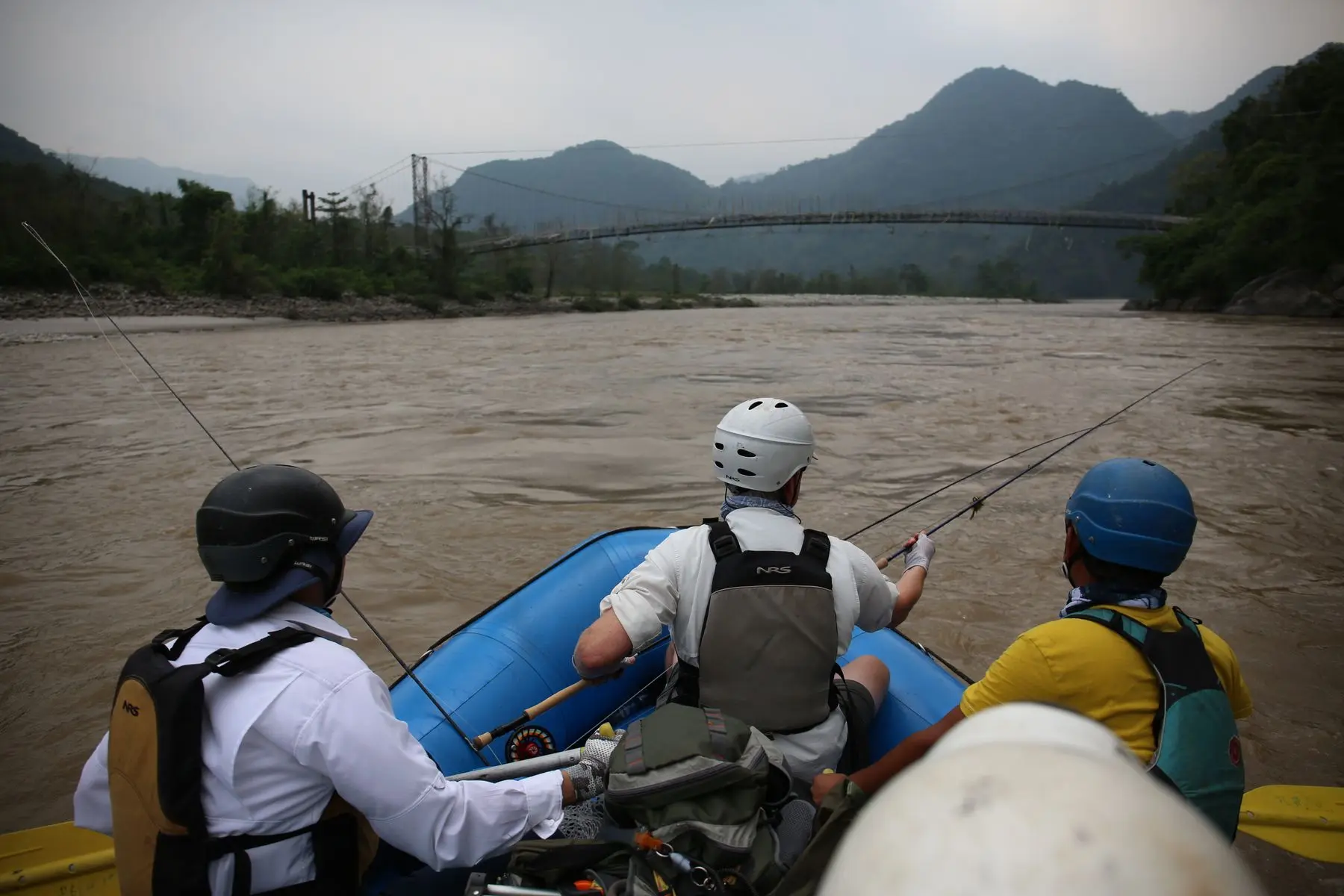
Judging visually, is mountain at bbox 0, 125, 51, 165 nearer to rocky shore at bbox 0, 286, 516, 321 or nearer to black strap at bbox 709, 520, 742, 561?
rocky shore at bbox 0, 286, 516, 321

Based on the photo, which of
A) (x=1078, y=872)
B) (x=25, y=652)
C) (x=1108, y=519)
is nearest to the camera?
(x=1078, y=872)

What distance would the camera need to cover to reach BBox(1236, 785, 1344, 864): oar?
8.45ft

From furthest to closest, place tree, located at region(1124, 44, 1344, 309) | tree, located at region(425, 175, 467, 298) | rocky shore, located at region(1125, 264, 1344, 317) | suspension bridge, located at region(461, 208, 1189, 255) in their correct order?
suspension bridge, located at region(461, 208, 1189, 255)
tree, located at region(425, 175, 467, 298)
tree, located at region(1124, 44, 1344, 309)
rocky shore, located at region(1125, 264, 1344, 317)

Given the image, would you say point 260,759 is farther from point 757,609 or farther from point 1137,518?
point 1137,518

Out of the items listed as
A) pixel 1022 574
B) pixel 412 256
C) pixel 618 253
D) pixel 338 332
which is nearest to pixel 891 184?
pixel 618 253

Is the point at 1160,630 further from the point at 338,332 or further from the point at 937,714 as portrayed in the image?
the point at 338,332

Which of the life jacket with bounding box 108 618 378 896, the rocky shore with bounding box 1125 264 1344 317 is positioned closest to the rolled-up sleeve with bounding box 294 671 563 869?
the life jacket with bounding box 108 618 378 896

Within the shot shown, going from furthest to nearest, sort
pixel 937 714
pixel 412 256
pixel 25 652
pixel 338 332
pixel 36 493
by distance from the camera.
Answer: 1. pixel 412 256
2. pixel 338 332
3. pixel 36 493
4. pixel 25 652
5. pixel 937 714

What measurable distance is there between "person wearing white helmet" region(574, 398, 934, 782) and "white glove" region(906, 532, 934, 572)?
0.44 metres

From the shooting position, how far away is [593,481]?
7965mm

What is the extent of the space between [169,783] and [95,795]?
40 centimetres

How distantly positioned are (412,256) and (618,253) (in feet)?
73.8

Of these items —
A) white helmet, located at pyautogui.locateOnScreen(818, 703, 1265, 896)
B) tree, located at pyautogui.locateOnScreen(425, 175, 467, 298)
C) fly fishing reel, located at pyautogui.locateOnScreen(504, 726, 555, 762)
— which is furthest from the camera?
tree, located at pyautogui.locateOnScreen(425, 175, 467, 298)

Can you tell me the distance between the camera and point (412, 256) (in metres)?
48.2
